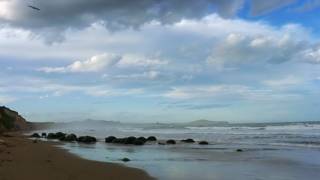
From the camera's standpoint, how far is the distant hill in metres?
62.3

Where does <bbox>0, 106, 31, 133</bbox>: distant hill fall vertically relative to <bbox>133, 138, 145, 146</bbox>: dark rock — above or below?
above

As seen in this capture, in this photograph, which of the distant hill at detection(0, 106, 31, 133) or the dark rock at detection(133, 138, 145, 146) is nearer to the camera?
the dark rock at detection(133, 138, 145, 146)

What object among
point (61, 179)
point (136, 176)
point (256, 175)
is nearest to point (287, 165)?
point (256, 175)

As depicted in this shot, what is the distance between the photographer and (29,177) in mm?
15227

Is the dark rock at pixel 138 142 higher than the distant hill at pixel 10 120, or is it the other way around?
the distant hill at pixel 10 120

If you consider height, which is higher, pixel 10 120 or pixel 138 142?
pixel 10 120

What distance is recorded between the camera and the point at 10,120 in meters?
73.5

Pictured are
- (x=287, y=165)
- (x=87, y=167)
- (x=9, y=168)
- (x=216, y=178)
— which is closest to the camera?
(x=216, y=178)

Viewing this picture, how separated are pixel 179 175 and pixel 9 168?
6.31 m

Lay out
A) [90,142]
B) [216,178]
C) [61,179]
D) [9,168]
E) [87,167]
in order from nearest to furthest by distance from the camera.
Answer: [61,179], [216,178], [9,168], [87,167], [90,142]

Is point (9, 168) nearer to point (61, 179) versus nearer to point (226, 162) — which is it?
point (61, 179)

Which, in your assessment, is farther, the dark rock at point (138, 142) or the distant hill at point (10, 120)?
the distant hill at point (10, 120)

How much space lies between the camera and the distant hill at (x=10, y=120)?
204 ft

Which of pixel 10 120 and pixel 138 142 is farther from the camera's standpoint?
pixel 10 120
